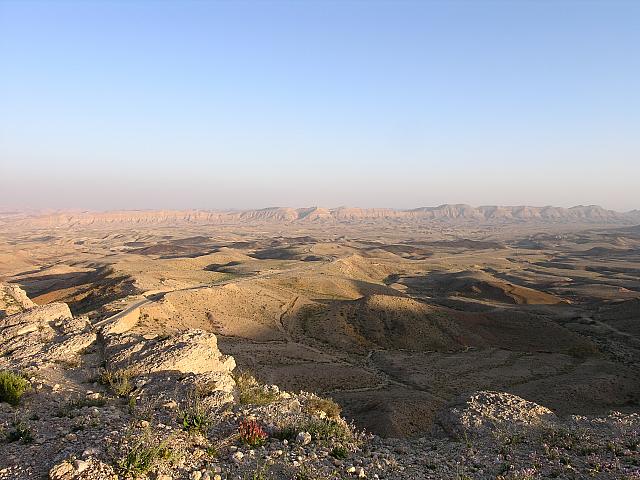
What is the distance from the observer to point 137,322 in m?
29.8

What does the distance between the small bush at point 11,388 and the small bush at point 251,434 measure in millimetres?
5686

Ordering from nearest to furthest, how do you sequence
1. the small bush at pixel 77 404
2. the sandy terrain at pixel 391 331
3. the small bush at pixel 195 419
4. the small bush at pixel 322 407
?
the small bush at pixel 195 419, the small bush at pixel 77 404, the small bush at pixel 322 407, the sandy terrain at pixel 391 331

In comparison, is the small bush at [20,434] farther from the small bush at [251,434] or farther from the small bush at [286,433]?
the small bush at [286,433]

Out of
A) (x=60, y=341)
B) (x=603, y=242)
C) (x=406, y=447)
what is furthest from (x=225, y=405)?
(x=603, y=242)

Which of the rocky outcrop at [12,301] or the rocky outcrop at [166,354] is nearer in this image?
the rocky outcrop at [166,354]

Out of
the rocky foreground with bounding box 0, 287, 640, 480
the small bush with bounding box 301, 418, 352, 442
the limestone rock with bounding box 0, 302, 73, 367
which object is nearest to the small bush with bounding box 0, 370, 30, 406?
the rocky foreground with bounding box 0, 287, 640, 480

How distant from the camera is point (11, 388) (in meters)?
10.4

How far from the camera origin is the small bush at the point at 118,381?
12.0m

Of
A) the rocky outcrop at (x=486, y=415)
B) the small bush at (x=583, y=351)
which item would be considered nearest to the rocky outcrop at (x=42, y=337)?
A: the rocky outcrop at (x=486, y=415)

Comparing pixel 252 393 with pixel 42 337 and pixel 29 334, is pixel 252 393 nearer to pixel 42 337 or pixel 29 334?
A: pixel 42 337

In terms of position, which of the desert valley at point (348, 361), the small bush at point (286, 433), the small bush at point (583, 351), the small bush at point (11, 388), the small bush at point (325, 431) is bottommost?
the small bush at point (583, 351)

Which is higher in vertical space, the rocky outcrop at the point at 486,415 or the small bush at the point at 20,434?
the small bush at the point at 20,434

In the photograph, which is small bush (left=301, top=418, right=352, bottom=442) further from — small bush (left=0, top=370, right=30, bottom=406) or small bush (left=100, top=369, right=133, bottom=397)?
small bush (left=0, top=370, right=30, bottom=406)

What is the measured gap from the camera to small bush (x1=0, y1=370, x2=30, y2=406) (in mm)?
10203
